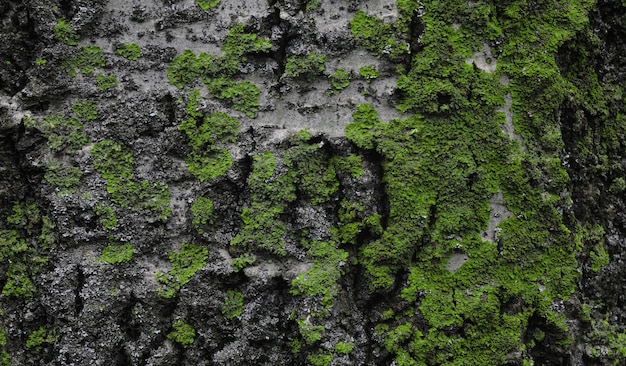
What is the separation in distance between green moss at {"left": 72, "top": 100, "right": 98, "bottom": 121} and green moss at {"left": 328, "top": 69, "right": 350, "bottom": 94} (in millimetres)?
678

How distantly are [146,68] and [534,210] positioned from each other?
120cm

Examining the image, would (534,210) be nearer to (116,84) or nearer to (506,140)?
(506,140)

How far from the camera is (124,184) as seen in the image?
152cm

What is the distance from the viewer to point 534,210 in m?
1.58

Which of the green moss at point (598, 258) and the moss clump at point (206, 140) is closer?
the moss clump at point (206, 140)

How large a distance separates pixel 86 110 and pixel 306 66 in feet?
2.09

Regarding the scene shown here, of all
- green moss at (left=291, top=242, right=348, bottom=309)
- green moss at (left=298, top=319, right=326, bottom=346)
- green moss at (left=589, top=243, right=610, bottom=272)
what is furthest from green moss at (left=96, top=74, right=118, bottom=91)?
green moss at (left=589, top=243, right=610, bottom=272)

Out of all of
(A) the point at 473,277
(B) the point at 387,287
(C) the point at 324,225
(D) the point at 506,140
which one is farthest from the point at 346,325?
(D) the point at 506,140

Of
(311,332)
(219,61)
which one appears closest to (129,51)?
(219,61)

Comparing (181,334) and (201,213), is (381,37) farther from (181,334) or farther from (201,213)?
(181,334)

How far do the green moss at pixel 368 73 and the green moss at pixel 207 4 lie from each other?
1.52ft

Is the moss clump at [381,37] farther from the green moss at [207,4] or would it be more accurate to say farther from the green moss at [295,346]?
the green moss at [295,346]

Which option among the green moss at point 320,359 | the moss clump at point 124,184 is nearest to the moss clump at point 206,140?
the moss clump at point 124,184

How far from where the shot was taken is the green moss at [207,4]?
1.57 m
